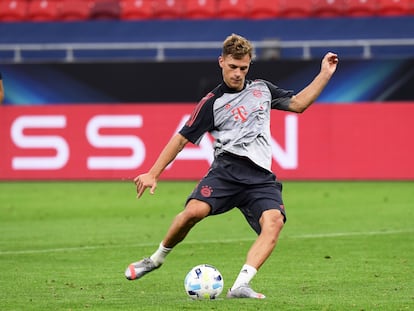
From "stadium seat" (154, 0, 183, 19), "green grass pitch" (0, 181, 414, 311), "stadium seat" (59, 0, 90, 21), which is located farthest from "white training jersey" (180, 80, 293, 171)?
"stadium seat" (59, 0, 90, 21)

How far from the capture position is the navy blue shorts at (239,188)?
341 inches

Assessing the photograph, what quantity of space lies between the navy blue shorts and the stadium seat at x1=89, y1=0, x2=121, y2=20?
18681mm

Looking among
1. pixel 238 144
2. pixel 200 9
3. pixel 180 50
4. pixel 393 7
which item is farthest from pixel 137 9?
pixel 238 144

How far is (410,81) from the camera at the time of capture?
2170 centimetres

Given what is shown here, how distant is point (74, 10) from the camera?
1080 inches

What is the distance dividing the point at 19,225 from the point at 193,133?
7.27m

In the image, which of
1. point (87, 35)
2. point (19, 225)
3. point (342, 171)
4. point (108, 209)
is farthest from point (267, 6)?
point (19, 225)

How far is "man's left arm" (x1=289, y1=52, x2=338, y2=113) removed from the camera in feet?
28.3

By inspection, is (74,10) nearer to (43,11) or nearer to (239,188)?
(43,11)

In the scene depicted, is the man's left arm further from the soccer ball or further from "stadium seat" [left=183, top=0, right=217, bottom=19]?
"stadium seat" [left=183, top=0, right=217, bottom=19]

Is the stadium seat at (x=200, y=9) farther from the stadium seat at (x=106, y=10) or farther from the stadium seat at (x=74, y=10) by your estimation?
the stadium seat at (x=74, y=10)

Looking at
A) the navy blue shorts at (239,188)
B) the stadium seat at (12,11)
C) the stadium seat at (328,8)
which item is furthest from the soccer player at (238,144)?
the stadium seat at (12,11)

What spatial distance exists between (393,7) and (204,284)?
1883cm

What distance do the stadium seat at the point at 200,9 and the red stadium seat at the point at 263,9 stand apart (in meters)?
0.95
